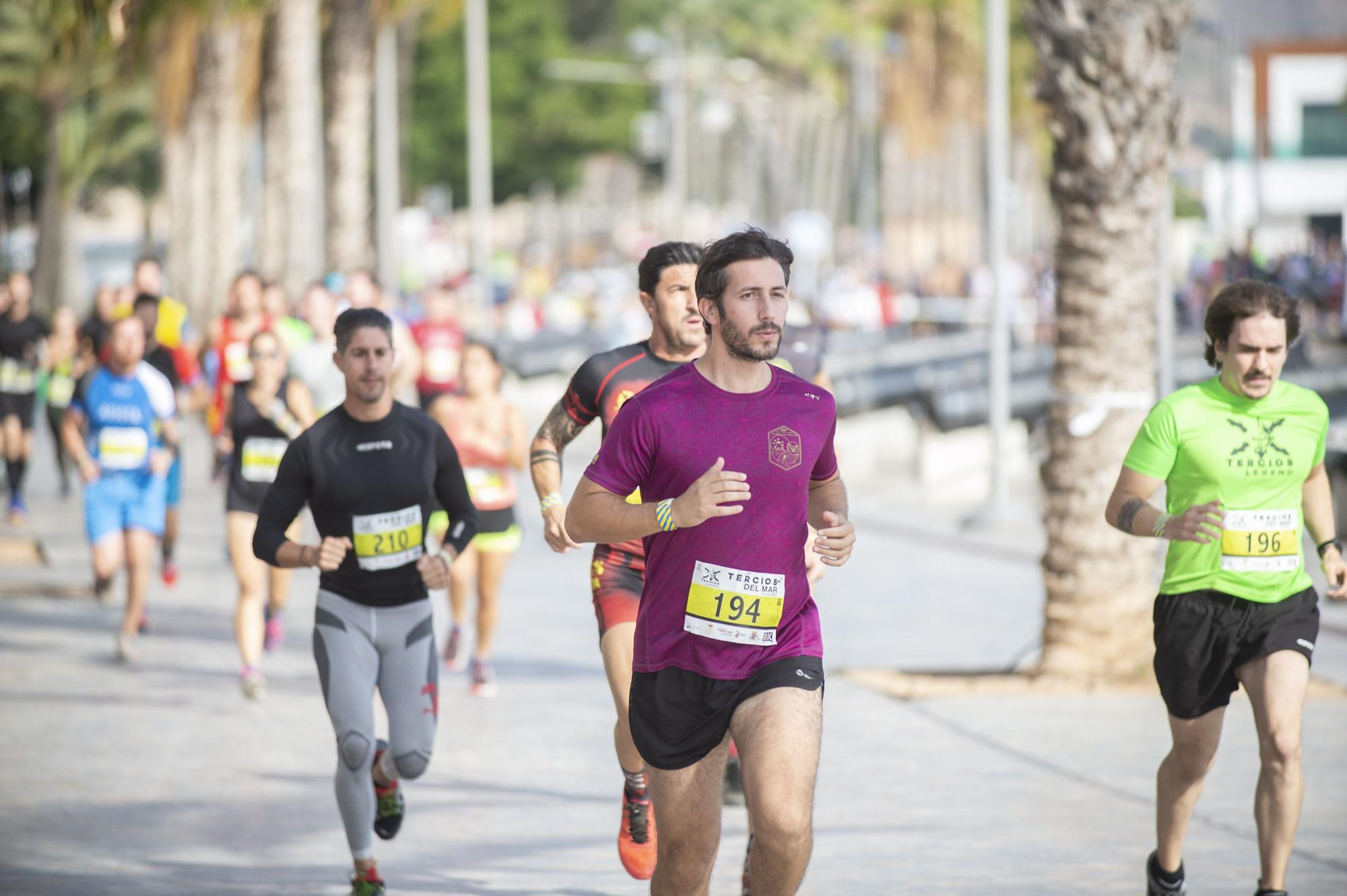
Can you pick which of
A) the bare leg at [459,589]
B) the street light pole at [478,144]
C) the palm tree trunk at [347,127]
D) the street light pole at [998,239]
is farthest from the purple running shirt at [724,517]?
the street light pole at [478,144]

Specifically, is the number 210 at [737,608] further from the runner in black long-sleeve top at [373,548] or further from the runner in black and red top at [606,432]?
the runner in black long-sleeve top at [373,548]

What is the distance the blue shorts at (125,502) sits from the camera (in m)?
10.6

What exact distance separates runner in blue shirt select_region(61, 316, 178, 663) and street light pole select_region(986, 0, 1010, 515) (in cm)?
810

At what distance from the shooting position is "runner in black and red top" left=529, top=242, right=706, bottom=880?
6.18 metres

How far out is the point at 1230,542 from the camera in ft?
19.1

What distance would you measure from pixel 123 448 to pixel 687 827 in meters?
6.73

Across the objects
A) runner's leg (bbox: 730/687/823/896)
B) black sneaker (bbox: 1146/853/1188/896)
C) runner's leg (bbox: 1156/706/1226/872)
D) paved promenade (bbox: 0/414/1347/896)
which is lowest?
paved promenade (bbox: 0/414/1347/896)

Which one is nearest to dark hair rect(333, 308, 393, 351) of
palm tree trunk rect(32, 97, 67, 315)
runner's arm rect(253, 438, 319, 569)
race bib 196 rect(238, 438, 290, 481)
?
runner's arm rect(253, 438, 319, 569)

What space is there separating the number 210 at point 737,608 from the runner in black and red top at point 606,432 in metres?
1.38

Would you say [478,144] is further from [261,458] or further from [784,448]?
[784,448]

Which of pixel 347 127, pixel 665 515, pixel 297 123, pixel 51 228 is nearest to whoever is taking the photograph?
pixel 665 515

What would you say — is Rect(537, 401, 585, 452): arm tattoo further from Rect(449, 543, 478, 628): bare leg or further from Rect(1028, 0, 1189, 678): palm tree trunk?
Rect(1028, 0, 1189, 678): palm tree trunk

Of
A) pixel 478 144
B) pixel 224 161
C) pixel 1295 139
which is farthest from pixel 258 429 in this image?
pixel 1295 139

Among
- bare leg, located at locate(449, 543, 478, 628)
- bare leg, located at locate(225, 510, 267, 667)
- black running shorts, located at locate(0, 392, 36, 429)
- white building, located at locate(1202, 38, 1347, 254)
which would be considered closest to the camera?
bare leg, located at locate(225, 510, 267, 667)
